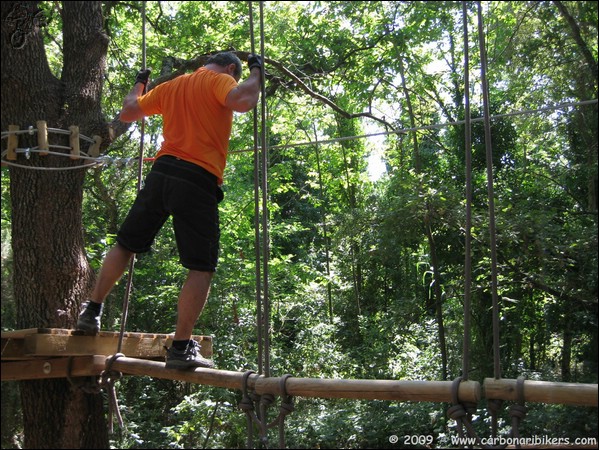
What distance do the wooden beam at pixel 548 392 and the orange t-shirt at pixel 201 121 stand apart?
Result: 1.40m

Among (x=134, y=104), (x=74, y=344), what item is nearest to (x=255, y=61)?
(x=134, y=104)

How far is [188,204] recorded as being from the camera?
2877mm

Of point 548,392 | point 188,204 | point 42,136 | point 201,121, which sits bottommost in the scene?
point 548,392

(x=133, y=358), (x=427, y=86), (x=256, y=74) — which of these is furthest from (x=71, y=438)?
(x=427, y=86)

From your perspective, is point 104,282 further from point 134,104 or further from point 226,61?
point 226,61

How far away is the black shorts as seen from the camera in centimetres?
285

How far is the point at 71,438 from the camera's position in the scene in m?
3.34

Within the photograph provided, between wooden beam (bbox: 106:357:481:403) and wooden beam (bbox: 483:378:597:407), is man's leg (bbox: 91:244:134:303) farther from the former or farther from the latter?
wooden beam (bbox: 483:378:597:407)

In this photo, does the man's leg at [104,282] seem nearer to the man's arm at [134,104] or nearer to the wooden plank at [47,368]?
the wooden plank at [47,368]

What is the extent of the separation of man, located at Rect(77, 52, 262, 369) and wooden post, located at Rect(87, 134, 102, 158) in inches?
33.6

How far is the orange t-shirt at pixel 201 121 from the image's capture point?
9.57 feet

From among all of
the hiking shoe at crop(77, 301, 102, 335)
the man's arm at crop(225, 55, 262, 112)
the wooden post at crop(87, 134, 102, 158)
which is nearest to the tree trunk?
the wooden post at crop(87, 134, 102, 158)

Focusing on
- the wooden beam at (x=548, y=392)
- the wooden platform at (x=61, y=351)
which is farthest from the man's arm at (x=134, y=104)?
the wooden beam at (x=548, y=392)

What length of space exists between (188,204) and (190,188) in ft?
0.22
